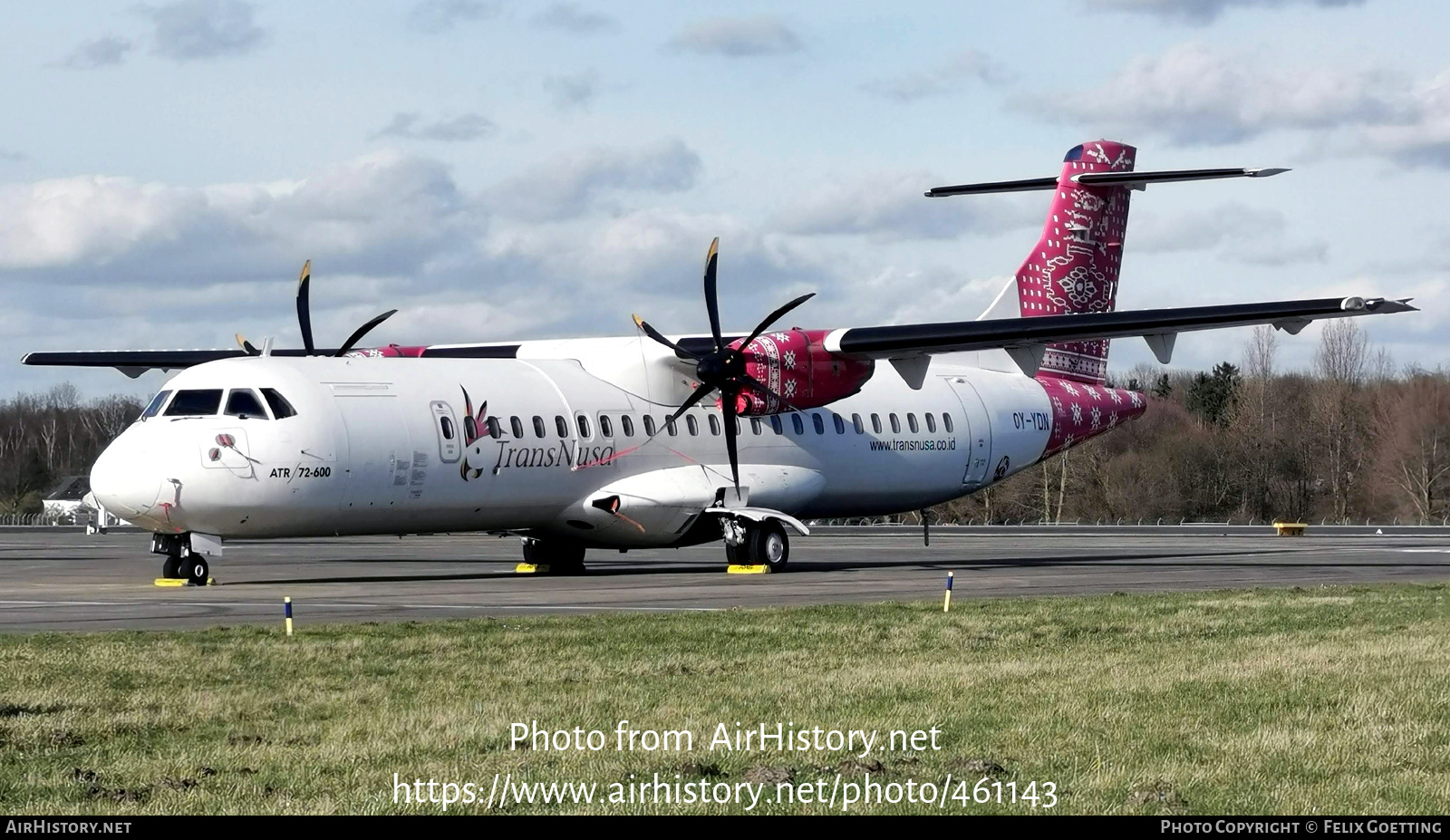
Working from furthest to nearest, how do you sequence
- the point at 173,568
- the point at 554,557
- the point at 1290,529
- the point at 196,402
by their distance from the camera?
the point at 1290,529, the point at 554,557, the point at 173,568, the point at 196,402

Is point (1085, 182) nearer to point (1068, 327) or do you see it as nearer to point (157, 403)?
point (1068, 327)

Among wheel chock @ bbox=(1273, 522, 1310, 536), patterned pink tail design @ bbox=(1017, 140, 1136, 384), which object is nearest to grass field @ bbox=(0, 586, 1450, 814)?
patterned pink tail design @ bbox=(1017, 140, 1136, 384)

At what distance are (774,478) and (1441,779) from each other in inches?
818

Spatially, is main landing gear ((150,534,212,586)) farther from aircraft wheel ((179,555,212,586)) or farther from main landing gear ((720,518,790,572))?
main landing gear ((720,518,790,572))

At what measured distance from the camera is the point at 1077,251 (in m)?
33.6

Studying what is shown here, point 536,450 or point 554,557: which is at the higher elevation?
point 536,450

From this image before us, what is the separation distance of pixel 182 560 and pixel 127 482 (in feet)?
5.34

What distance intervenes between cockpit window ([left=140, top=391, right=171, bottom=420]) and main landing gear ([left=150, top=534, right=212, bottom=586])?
1665 millimetres

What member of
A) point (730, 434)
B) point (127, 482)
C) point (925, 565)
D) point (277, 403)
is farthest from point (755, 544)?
point (127, 482)

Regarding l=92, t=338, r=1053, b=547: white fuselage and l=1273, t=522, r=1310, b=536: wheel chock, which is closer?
l=92, t=338, r=1053, b=547: white fuselage

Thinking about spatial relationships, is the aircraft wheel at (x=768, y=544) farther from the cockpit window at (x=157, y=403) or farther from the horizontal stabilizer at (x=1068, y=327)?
the cockpit window at (x=157, y=403)

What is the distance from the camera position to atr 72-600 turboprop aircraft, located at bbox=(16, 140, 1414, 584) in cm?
2317

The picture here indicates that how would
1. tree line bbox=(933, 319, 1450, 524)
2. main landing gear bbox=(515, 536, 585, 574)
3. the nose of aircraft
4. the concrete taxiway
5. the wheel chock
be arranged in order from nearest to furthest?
the concrete taxiway → the nose of aircraft → main landing gear bbox=(515, 536, 585, 574) → the wheel chock → tree line bbox=(933, 319, 1450, 524)

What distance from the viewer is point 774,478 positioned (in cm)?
2912
